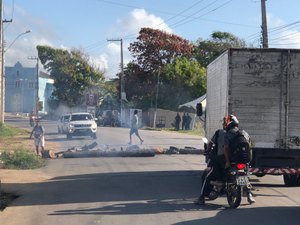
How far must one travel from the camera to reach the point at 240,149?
1028 centimetres

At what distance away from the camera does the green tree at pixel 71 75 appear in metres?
76.3

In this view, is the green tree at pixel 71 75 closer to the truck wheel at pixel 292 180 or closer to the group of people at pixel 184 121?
the group of people at pixel 184 121

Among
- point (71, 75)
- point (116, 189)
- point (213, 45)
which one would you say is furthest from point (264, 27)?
point (71, 75)

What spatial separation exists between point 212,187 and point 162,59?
52.5 m

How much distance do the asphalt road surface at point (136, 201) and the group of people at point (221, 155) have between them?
296mm

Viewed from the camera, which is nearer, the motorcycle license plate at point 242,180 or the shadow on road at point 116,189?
the motorcycle license plate at point 242,180

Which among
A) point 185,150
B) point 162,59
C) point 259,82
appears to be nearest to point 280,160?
point 259,82

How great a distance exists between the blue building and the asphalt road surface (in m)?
92.3

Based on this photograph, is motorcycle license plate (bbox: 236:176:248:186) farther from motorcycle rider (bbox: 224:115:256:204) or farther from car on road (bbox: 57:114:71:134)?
car on road (bbox: 57:114:71:134)

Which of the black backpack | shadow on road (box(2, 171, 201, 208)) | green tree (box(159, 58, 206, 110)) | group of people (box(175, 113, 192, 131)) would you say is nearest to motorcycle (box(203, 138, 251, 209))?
the black backpack

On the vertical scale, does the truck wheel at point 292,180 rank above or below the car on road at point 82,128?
below

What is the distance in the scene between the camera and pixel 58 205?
10633 millimetres

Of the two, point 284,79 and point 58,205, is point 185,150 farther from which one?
point 58,205

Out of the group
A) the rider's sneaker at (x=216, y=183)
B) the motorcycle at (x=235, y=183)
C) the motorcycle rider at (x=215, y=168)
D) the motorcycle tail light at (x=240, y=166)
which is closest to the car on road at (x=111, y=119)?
the motorcycle rider at (x=215, y=168)
